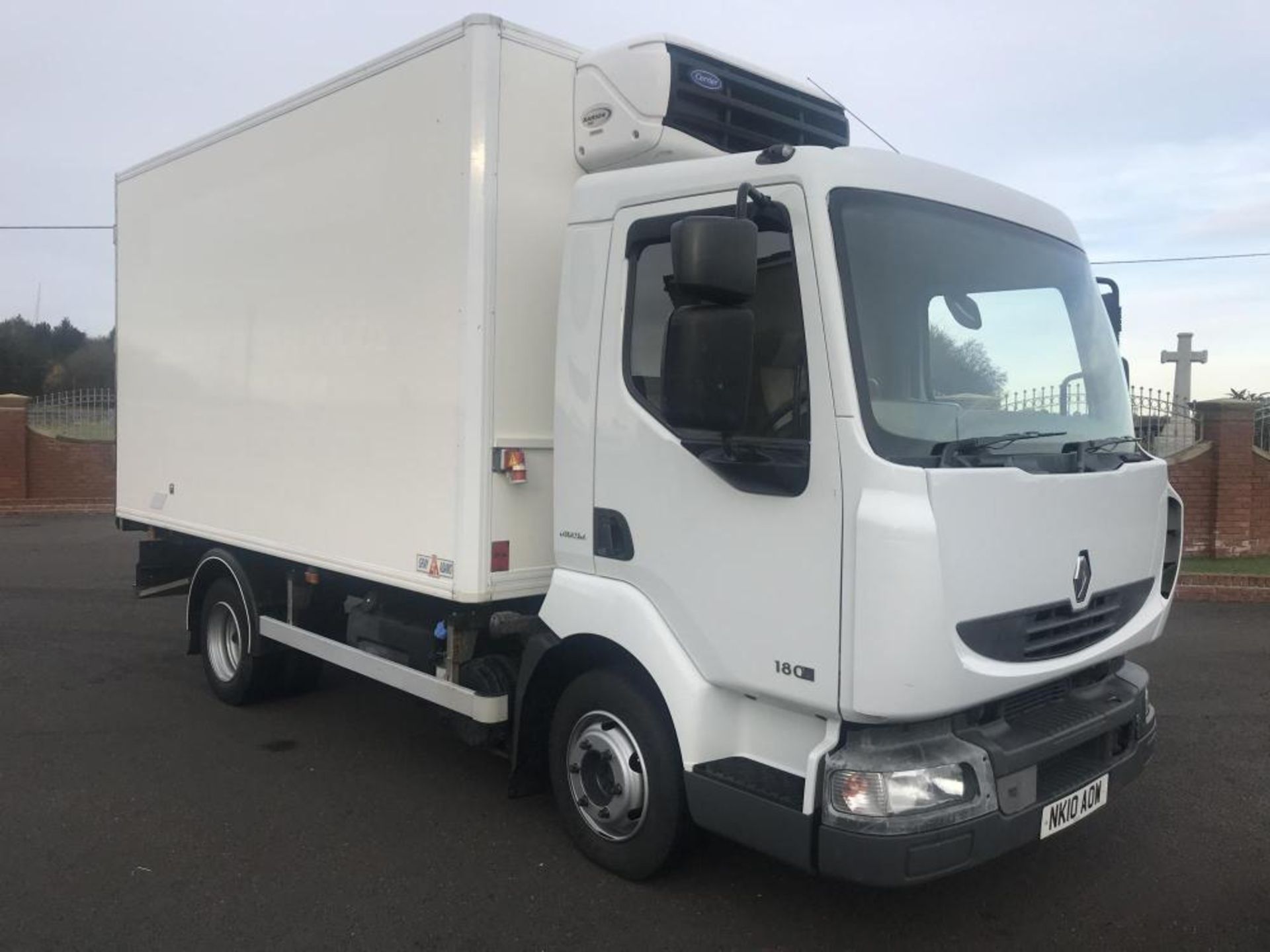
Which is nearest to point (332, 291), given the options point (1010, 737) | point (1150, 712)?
point (1010, 737)

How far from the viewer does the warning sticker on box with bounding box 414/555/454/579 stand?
4.21m

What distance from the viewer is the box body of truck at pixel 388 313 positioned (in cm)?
414

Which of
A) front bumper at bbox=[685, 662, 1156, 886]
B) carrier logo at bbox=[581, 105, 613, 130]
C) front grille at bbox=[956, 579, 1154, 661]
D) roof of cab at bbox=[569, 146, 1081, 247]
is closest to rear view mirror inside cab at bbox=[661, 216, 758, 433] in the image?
roof of cab at bbox=[569, 146, 1081, 247]

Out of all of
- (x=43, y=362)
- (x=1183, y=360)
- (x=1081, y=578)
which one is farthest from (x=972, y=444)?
(x=43, y=362)

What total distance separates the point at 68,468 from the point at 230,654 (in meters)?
14.1

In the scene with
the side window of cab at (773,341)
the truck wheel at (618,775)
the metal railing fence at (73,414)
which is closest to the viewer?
the side window of cab at (773,341)

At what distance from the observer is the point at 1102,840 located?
446 centimetres

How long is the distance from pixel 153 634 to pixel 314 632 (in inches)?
147

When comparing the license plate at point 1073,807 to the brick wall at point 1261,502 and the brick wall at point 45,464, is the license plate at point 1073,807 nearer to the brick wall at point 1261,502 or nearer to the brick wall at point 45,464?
the brick wall at point 1261,502

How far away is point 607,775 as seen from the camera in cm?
405

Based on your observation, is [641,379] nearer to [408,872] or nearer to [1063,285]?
[1063,285]

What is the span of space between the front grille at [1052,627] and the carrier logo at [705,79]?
241 cm

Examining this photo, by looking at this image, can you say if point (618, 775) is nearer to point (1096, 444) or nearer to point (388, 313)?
point (1096, 444)

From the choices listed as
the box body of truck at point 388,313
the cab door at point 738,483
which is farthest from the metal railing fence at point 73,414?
the cab door at point 738,483
